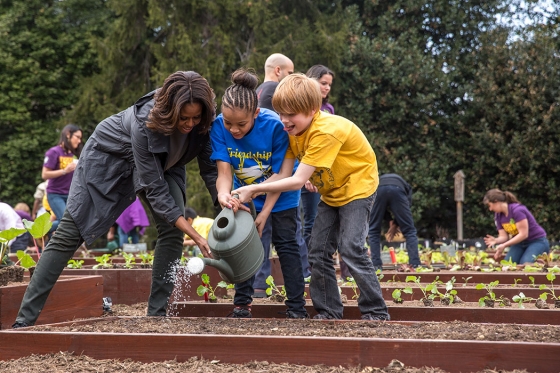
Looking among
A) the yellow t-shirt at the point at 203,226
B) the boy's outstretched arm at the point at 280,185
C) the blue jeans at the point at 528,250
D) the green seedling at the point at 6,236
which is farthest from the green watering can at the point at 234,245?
the blue jeans at the point at 528,250

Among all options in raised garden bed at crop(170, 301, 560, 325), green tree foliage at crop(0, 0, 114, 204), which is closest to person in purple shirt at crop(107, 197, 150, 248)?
raised garden bed at crop(170, 301, 560, 325)

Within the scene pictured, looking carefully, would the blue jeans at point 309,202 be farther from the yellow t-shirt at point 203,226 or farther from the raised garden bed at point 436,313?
the yellow t-shirt at point 203,226

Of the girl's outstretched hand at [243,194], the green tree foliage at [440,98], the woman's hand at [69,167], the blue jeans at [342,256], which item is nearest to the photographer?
the girl's outstretched hand at [243,194]

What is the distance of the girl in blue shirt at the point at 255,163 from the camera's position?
3641 millimetres

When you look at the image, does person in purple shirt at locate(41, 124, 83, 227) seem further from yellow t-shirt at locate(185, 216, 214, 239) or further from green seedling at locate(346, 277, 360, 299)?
green seedling at locate(346, 277, 360, 299)

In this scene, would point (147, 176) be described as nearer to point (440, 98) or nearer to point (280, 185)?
point (280, 185)

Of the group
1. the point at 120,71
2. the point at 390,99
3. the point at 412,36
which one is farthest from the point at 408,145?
the point at 120,71

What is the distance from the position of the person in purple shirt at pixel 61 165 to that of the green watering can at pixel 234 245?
4.57 metres

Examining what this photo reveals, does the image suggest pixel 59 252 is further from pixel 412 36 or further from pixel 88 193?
pixel 412 36

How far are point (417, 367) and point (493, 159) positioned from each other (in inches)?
549

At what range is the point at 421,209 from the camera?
1619 centimetres

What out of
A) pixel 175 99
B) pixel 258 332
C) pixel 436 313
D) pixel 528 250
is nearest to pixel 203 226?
pixel 528 250

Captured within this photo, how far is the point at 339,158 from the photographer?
3.79 meters

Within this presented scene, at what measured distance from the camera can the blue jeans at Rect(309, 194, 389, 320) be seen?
3.80 metres
